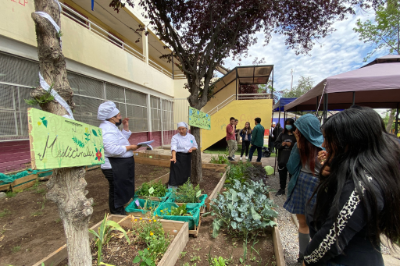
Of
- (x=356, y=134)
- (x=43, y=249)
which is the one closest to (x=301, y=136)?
(x=356, y=134)

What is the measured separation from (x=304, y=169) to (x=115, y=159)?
233cm

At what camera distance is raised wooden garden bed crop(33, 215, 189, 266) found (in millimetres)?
1596

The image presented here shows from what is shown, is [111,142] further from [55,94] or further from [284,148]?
[284,148]

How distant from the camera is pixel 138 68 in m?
8.98

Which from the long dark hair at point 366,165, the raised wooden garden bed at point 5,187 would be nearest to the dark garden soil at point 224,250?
the long dark hair at point 366,165

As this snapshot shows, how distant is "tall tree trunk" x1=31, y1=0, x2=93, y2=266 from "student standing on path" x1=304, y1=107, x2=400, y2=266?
151 centimetres

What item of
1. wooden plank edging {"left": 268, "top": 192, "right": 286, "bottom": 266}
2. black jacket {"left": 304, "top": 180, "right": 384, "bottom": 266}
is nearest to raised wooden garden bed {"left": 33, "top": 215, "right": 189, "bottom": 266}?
wooden plank edging {"left": 268, "top": 192, "right": 286, "bottom": 266}

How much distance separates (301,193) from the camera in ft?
6.50

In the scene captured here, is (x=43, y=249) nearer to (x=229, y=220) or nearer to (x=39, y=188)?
(x=229, y=220)

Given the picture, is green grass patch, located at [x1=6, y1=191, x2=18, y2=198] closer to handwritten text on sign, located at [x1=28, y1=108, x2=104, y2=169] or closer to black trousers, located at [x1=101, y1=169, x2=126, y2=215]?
black trousers, located at [x1=101, y1=169, x2=126, y2=215]

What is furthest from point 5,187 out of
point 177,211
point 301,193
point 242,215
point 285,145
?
point 285,145

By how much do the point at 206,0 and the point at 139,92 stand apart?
6.26 meters

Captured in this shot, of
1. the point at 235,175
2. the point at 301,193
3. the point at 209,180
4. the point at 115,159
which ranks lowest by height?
the point at 209,180

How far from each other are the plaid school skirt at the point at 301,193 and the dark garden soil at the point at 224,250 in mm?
527
